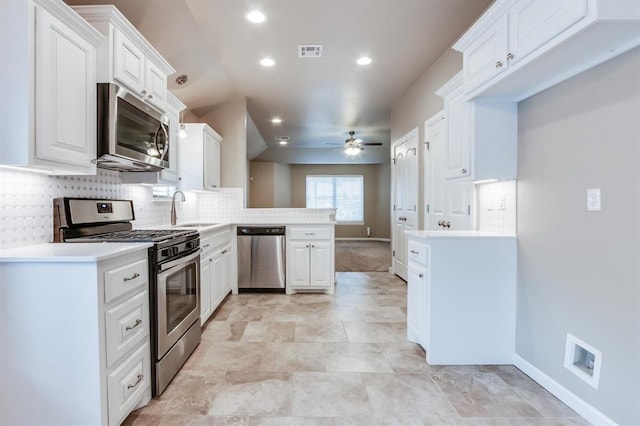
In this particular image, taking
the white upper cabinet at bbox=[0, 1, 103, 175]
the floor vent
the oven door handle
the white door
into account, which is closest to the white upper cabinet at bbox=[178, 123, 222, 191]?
the oven door handle

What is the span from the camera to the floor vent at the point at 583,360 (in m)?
1.71

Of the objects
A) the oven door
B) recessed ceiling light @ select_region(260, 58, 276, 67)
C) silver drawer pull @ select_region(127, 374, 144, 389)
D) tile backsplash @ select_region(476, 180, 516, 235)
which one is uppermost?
recessed ceiling light @ select_region(260, 58, 276, 67)

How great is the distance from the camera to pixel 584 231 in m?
1.78

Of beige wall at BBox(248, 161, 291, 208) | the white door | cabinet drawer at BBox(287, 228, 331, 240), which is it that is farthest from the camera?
beige wall at BBox(248, 161, 291, 208)

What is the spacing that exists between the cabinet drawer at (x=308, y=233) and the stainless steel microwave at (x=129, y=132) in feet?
6.26

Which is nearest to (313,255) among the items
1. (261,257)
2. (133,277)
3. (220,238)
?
(261,257)

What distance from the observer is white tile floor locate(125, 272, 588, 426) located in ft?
5.85

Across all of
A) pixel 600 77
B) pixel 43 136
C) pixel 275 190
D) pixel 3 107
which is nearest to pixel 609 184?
pixel 600 77

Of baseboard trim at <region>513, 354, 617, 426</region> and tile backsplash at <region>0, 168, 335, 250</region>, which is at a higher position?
tile backsplash at <region>0, 168, 335, 250</region>

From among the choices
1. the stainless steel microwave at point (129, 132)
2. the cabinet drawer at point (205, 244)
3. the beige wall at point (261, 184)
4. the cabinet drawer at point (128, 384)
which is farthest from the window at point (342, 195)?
the cabinet drawer at point (128, 384)

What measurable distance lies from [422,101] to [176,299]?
361 cm

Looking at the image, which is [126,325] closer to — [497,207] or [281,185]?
[497,207]

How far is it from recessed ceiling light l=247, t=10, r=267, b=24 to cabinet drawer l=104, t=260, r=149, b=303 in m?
2.28

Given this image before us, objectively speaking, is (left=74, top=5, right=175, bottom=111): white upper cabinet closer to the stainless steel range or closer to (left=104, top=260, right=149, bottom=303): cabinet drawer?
the stainless steel range
